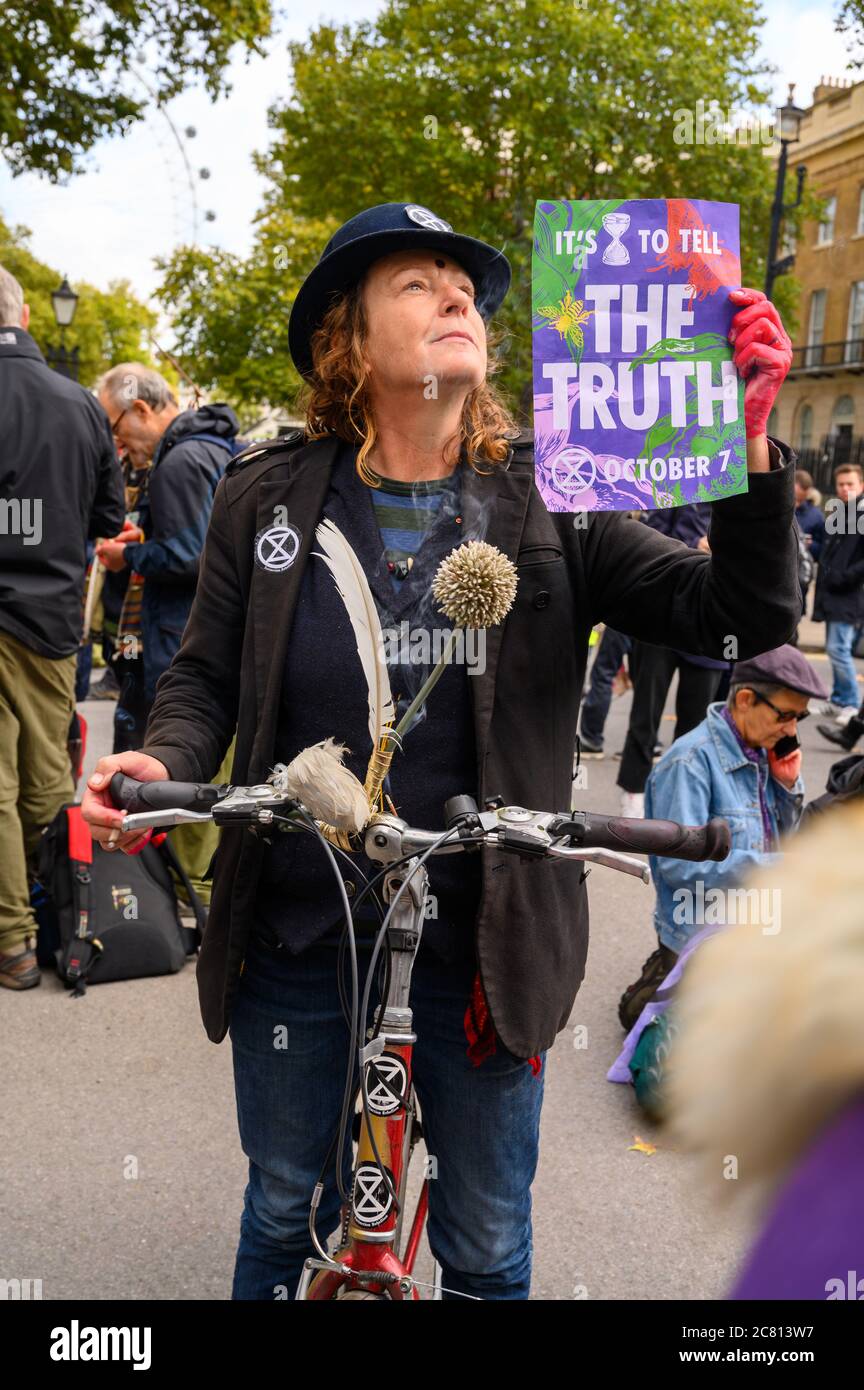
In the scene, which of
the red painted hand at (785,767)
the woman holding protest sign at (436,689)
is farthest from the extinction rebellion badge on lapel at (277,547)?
the red painted hand at (785,767)

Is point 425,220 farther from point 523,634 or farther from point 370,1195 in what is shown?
point 370,1195

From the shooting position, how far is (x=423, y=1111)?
2.14m

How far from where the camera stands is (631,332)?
6.14 ft

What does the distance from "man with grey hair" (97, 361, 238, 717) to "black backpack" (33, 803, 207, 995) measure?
0.77 m

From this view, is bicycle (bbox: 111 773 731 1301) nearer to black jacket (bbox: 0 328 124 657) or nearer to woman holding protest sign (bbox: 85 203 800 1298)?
woman holding protest sign (bbox: 85 203 800 1298)

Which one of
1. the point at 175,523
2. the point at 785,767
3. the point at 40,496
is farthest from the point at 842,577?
the point at 40,496

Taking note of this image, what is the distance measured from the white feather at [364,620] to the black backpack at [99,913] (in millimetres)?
3136

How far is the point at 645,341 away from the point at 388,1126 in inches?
49.7

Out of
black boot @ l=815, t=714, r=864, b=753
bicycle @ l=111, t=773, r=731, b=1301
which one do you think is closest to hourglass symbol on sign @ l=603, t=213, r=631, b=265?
bicycle @ l=111, t=773, r=731, b=1301

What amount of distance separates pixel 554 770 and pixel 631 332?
0.72m

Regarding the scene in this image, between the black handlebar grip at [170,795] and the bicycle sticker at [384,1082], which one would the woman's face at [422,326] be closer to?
the black handlebar grip at [170,795]

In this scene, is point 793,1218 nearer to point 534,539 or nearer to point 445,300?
point 534,539

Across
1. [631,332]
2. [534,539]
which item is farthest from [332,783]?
[631,332]

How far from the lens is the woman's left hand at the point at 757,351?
1839 mm
